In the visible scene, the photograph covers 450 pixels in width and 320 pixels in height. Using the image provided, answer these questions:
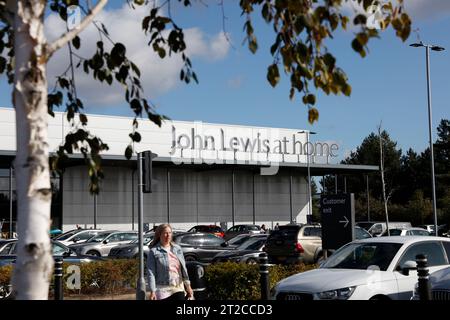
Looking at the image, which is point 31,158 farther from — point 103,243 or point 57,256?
point 103,243

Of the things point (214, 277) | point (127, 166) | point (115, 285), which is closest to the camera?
point (214, 277)

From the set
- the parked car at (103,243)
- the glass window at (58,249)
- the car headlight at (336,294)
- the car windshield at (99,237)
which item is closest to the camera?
the car headlight at (336,294)

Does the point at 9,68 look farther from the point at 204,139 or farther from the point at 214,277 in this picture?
the point at 204,139

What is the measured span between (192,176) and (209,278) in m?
43.6

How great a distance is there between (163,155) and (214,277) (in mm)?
40762

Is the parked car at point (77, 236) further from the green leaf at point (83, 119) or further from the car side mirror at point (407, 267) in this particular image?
the green leaf at point (83, 119)

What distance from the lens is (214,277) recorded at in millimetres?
14625

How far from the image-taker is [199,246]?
2678 cm

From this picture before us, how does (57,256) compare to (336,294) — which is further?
(57,256)

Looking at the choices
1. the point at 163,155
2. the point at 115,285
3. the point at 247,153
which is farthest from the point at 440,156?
the point at 115,285

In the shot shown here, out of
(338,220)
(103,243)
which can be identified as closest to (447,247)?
(338,220)

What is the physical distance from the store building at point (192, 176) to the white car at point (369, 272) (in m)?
36.5

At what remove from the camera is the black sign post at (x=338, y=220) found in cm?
1731

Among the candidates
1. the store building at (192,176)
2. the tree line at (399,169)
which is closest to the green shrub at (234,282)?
the store building at (192,176)
